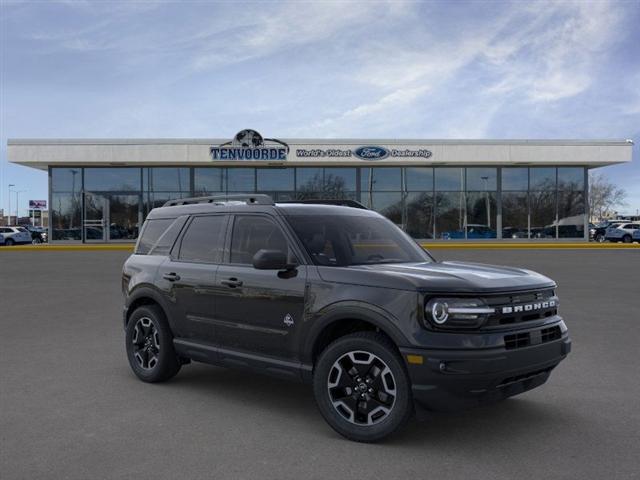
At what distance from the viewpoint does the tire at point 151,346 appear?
6.24 m

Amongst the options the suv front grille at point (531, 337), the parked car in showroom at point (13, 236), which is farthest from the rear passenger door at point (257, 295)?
the parked car in showroom at point (13, 236)

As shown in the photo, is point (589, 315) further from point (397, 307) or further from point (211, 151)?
point (211, 151)

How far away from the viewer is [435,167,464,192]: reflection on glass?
38.7m

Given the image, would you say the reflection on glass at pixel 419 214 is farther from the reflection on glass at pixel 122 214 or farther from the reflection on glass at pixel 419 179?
the reflection on glass at pixel 122 214

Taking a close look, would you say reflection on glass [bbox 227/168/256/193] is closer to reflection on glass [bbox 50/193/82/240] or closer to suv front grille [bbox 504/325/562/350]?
reflection on glass [bbox 50/193/82/240]

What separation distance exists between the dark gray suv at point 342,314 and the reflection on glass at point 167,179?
32424 millimetres

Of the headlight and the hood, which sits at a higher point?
the hood

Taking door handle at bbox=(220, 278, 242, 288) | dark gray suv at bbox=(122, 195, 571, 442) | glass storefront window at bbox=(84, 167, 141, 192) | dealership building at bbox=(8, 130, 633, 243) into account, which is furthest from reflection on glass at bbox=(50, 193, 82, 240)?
door handle at bbox=(220, 278, 242, 288)

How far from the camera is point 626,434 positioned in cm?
471

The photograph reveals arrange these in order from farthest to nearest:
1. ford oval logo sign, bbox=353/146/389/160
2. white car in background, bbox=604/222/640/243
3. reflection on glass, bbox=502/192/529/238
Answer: white car in background, bbox=604/222/640/243 → reflection on glass, bbox=502/192/529/238 → ford oval logo sign, bbox=353/146/389/160

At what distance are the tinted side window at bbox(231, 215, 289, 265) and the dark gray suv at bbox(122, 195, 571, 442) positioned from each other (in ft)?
0.04

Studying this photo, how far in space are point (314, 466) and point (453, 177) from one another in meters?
36.1

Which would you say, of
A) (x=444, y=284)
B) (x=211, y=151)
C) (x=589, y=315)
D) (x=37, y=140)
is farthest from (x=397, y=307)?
(x=37, y=140)

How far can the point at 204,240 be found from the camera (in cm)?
618
